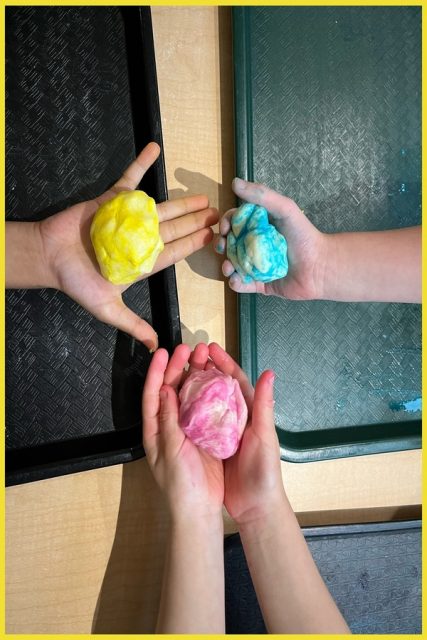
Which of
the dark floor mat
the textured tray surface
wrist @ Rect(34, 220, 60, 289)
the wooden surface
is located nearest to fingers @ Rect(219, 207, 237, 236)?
the wooden surface

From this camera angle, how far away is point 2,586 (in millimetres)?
1091

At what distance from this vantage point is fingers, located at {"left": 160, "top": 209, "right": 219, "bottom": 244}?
104cm

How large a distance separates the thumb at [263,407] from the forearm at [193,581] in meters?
0.22

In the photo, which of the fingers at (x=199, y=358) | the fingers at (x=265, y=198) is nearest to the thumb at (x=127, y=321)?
the fingers at (x=199, y=358)

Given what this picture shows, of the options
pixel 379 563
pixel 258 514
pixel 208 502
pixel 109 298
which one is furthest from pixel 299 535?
pixel 109 298

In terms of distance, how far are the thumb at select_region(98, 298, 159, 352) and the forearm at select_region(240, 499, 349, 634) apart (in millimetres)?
462

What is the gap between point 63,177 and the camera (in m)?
1.09

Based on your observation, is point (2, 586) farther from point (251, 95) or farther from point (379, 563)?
point (251, 95)

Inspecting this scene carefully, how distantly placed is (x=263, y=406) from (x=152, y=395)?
242mm

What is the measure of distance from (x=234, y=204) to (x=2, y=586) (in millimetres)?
1043

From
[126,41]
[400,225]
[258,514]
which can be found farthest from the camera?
[400,225]

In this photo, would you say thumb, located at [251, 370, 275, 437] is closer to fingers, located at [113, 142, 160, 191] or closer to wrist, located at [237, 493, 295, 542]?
wrist, located at [237, 493, 295, 542]

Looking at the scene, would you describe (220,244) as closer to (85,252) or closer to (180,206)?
(180,206)

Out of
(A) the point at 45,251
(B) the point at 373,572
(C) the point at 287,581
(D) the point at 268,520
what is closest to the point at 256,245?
(A) the point at 45,251
